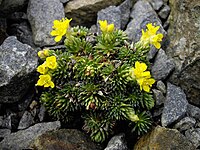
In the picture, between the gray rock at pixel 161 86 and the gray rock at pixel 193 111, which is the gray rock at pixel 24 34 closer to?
the gray rock at pixel 161 86

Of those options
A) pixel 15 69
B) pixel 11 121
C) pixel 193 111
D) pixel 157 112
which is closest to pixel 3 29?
pixel 15 69

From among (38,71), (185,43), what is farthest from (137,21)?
(38,71)

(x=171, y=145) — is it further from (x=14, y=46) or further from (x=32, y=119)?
(x=14, y=46)

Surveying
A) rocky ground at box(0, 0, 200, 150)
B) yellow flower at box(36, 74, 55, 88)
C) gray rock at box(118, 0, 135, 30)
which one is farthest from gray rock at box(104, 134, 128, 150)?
gray rock at box(118, 0, 135, 30)

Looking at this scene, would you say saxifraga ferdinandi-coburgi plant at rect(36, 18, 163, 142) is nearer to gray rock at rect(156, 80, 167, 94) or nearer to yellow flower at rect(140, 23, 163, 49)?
yellow flower at rect(140, 23, 163, 49)

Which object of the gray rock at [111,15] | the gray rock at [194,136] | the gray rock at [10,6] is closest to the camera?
the gray rock at [194,136]

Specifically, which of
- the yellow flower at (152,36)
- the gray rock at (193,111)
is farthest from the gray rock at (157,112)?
the yellow flower at (152,36)

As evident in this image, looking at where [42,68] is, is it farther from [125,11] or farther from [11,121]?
[125,11]
